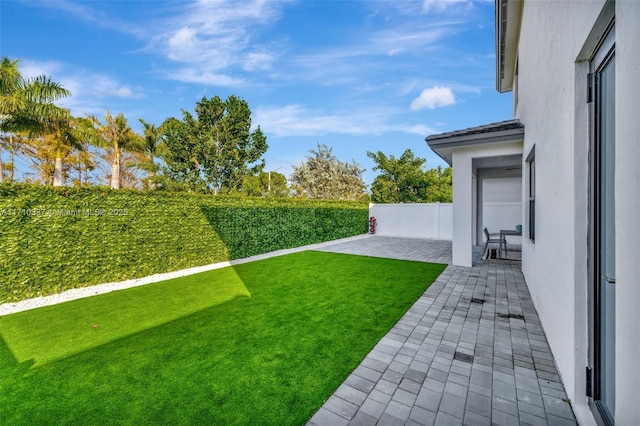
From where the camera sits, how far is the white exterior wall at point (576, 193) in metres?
1.32

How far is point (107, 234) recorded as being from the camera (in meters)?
6.18

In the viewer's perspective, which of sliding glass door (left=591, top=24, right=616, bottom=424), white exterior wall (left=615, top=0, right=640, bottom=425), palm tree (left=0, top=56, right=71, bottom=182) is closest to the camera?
white exterior wall (left=615, top=0, right=640, bottom=425)

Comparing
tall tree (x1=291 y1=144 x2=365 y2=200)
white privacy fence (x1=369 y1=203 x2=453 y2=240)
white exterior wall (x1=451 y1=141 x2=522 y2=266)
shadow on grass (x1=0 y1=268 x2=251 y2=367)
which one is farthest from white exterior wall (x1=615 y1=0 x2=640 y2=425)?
tall tree (x1=291 y1=144 x2=365 y2=200)

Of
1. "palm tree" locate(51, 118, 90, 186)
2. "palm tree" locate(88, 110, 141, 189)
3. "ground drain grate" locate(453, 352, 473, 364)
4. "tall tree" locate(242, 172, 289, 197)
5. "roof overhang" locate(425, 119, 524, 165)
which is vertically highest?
"palm tree" locate(88, 110, 141, 189)

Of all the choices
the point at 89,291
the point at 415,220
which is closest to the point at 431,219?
the point at 415,220

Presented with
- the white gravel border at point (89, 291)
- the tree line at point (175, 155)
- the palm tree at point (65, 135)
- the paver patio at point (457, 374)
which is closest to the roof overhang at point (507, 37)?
the paver patio at point (457, 374)

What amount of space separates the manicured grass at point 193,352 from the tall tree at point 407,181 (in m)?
20.0

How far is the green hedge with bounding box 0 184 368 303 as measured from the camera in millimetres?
5074

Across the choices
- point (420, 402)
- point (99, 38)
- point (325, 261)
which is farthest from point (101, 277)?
point (99, 38)

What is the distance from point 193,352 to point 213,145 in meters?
18.3

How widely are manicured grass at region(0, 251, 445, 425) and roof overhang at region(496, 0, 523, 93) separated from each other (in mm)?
7143

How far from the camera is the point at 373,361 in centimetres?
306

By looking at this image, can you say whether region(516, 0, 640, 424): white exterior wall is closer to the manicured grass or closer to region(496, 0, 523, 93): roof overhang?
the manicured grass

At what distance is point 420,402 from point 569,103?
2.93 metres
